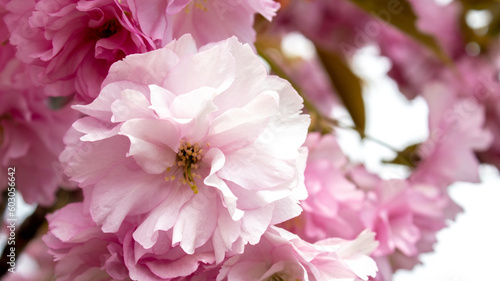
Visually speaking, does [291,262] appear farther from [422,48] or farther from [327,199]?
[422,48]

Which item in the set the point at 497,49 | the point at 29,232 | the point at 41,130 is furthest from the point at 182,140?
the point at 497,49

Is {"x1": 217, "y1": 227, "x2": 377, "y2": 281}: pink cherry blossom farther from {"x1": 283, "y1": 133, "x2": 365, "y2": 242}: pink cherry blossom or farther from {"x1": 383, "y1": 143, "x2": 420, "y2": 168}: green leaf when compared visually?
{"x1": 383, "y1": 143, "x2": 420, "y2": 168}: green leaf

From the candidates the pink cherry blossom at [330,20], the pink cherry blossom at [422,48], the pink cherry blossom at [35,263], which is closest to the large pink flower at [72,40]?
the pink cherry blossom at [35,263]

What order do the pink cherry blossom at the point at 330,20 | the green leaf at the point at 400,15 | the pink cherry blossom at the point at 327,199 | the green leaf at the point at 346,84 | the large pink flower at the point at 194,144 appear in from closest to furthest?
1. the large pink flower at the point at 194,144
2. the pink cherry blossom at the point at 327,199
3. the green leaf at the point at 400,15
4. the green leaf at the point at 346,84
5. the pink cherry blossom at the point at 330,20

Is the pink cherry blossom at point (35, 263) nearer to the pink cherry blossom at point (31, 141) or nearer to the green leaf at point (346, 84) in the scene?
the pink cherry blossom at point (31, 141)

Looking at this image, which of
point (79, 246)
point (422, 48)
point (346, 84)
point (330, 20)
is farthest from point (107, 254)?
point (330, 20)

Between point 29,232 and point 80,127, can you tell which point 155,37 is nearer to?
point 80,127
